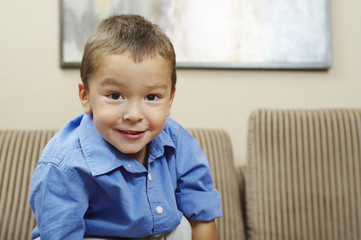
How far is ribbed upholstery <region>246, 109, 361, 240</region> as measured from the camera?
1.49 meters

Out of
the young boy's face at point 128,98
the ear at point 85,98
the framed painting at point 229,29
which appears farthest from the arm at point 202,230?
the framed painting at point 229,29

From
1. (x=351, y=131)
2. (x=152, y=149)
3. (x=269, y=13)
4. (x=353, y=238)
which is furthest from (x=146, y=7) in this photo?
(x=353, y=238)

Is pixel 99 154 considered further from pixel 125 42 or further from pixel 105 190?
pixel 125 42

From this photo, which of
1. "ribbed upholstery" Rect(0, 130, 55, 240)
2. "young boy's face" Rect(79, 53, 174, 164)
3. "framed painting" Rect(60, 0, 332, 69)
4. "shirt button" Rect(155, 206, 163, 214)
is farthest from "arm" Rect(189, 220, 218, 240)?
"framed painting" Rect(60, 0, 332, 69)

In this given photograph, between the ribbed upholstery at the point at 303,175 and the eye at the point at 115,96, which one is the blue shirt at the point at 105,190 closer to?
the eye at the point at 115,96

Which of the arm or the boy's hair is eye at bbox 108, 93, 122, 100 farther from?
the arm

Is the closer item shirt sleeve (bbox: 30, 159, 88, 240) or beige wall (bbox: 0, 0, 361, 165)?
shirt sleeve (bbox: 30, 159, 88, 240)

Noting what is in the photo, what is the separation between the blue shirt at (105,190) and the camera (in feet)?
2.81

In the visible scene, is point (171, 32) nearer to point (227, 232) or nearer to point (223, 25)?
point (223, 25)

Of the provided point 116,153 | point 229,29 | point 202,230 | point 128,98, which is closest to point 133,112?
point 128,98

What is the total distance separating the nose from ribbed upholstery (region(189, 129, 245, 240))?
2.41ft

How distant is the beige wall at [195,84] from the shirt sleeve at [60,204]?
894 millimetres

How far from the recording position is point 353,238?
4.86 ft

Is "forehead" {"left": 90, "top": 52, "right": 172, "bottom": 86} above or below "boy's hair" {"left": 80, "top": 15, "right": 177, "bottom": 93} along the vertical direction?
below
